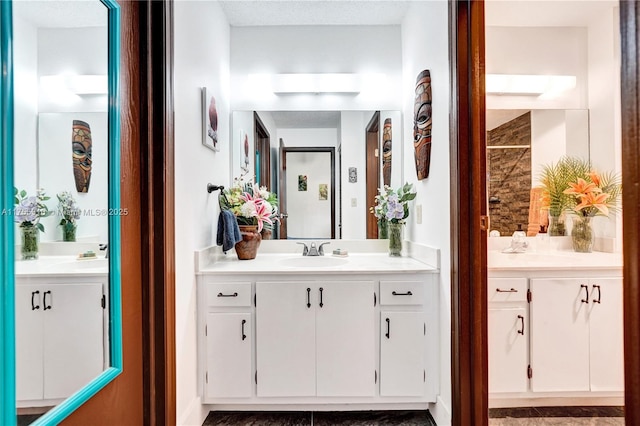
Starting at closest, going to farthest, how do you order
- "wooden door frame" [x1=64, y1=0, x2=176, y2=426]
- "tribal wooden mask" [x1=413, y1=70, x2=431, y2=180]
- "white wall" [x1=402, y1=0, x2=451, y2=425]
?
"wooden door frame" [x1=64, y1=0, x2=176, y2=426] < "white wall" [x1=402, y1=0, x2=451, y2=425] < "tribal wooden mask" [x1=413, y1=70, x2=431, y2=180]

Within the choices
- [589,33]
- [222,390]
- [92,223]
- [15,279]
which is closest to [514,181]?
[589,33]

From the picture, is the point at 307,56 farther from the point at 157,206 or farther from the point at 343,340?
the point at 343,340

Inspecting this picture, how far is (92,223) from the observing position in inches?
42.0

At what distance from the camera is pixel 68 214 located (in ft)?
3.16

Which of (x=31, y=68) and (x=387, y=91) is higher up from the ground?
(x=387, y=91)

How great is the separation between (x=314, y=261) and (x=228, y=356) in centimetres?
82

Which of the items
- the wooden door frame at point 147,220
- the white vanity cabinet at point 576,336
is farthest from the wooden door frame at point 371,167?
the wooden door frame at point 147,220

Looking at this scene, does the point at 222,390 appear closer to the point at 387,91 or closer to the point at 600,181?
the point at 387,91

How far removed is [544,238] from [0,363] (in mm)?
2718

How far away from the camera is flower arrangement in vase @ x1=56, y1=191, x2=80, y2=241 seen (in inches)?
36.7

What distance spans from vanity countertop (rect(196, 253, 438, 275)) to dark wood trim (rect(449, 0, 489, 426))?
0.28 meters

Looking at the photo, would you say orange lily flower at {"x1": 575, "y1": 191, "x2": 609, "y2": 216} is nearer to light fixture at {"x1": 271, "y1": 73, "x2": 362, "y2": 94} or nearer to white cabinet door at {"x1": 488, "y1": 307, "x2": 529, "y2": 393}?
white cabinet door at {"x1": 488, "y1": 307, "x2": 529, "y2": 393}

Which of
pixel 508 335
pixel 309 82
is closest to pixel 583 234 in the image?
pixel 508 335

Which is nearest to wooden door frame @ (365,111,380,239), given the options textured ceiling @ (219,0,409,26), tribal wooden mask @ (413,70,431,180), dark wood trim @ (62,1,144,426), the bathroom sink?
the bathroom sink
